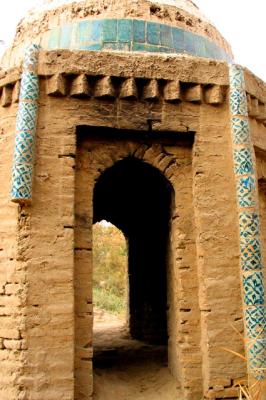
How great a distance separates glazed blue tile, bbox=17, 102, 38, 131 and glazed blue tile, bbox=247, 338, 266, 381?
3481 millimetres

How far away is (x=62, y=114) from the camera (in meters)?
5.33

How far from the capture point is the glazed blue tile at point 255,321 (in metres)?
5.02

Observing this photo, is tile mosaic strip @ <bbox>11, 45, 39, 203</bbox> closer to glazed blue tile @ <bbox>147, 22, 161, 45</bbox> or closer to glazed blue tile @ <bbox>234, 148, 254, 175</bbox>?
glazed blue tile @ <bbox>147, 22, 161, 45</bbox>

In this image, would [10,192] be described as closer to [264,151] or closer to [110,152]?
[110,152]

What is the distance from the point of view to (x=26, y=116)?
5117 mm

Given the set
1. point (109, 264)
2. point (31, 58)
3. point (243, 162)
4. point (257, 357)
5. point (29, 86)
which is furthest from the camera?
point (109, 264)

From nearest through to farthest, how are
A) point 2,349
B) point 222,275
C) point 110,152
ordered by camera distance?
point 2,349
point 222,275
point 110,152

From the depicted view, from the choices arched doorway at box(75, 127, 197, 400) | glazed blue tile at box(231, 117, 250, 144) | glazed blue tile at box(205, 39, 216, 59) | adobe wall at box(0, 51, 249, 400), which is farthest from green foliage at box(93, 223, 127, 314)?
glazed blue tile at box(231, 117, 250, 144)

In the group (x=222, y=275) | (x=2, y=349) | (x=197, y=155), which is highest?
(x=197, y=155)

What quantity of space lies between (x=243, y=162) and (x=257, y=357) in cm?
227

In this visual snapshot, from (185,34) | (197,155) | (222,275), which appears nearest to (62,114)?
(197,155)

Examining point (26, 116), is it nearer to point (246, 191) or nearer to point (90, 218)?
point (90, 218)

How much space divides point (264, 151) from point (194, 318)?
8.38ft

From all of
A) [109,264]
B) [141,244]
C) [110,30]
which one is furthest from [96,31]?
[109,264]
